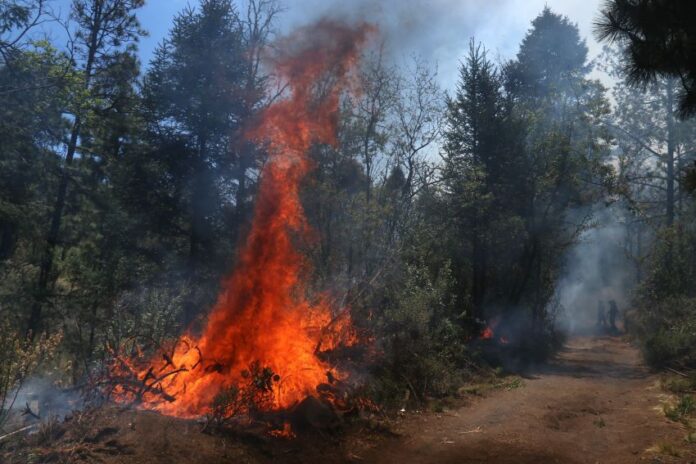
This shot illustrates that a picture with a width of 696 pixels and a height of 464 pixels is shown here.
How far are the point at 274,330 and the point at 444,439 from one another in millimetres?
4083

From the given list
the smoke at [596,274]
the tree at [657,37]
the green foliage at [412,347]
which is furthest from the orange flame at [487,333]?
the smoke at [596,274]

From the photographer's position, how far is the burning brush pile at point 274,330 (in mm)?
9570

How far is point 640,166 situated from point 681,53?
1252 inches

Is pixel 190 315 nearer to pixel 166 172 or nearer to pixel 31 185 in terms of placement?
pixel 166 172

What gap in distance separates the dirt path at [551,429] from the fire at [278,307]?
2522 mm

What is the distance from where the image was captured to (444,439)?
10172mm

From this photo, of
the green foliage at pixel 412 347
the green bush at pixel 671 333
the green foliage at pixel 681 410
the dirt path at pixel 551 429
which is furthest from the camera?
the green bush at pixel 671 333

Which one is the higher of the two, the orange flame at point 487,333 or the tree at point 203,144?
the tree at point 203,144

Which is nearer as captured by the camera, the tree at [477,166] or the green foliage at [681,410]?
the green foliage at [681,410]

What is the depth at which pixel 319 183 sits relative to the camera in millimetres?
19578

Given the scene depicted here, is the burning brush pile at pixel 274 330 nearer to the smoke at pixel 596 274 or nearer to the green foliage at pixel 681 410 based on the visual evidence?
the green foliage at pixel 681 410

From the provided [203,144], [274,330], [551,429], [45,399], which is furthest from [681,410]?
[203,144]

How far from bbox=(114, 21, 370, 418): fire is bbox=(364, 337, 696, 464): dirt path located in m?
2.52

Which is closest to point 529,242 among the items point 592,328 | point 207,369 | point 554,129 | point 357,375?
point 554,129
